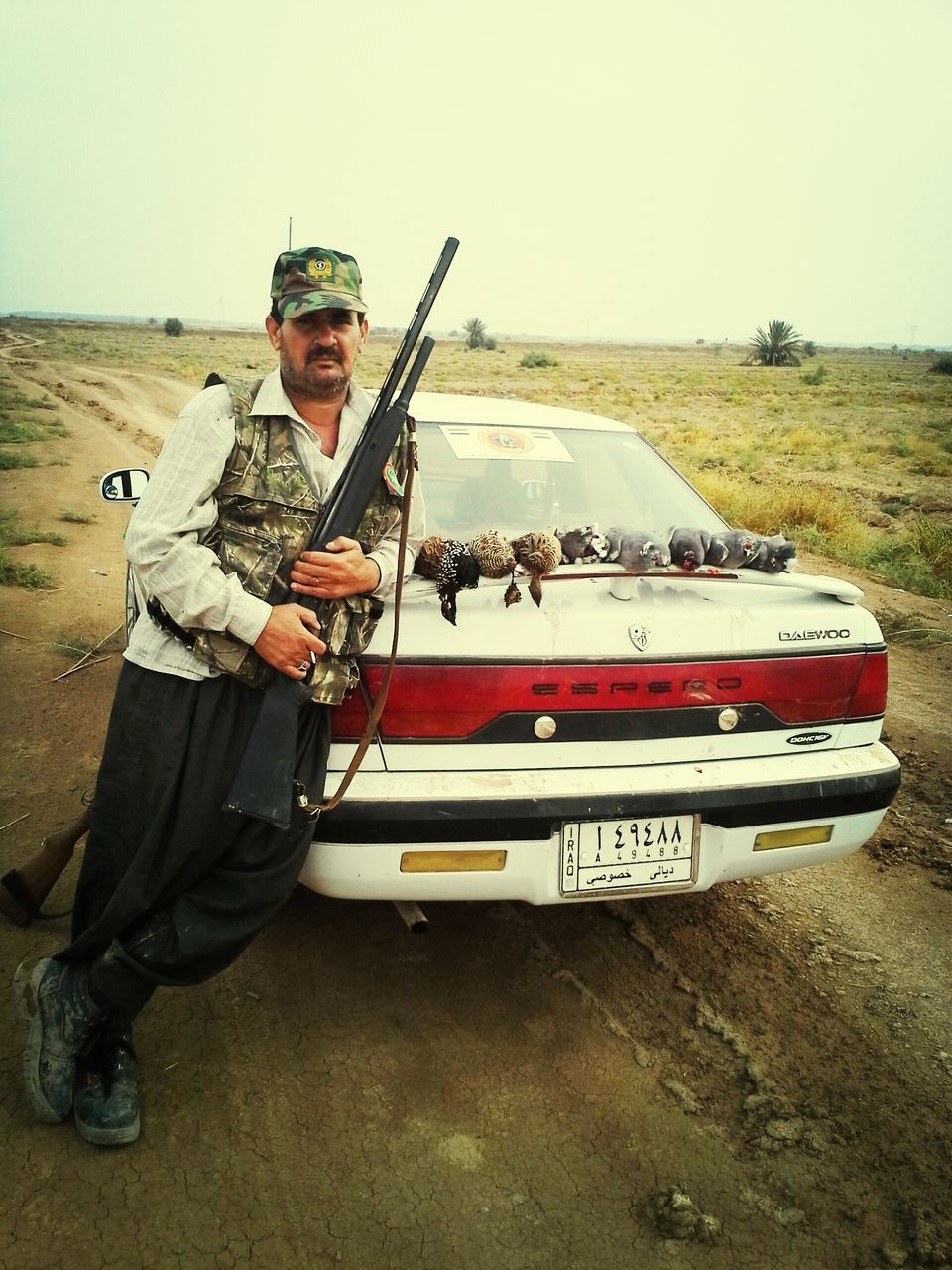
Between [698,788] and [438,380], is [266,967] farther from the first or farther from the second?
[438,380]

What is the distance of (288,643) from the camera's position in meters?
2.05

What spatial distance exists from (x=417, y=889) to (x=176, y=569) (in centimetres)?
98

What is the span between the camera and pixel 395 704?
2320mm

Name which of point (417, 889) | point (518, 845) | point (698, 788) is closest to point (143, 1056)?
point (417, 889)

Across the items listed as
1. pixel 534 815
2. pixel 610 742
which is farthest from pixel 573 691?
pixel 534 815

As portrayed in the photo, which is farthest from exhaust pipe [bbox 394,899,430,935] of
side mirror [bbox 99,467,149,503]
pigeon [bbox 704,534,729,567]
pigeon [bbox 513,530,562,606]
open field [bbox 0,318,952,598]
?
open field [bbox 0,318,952,598]

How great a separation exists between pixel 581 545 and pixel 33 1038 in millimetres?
1890

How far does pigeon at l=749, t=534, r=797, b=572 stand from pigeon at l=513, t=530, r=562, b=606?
2.64 feet

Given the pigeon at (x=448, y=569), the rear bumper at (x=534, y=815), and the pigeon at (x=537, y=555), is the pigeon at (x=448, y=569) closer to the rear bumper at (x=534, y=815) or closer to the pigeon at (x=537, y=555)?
the pigeon at (x=537, y=555)

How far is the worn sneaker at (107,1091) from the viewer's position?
2.11m

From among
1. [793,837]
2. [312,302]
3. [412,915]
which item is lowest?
[412,915]

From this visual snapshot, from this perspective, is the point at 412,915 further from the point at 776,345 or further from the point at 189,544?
the point at 776,345

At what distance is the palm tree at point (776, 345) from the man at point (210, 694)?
48494 mm

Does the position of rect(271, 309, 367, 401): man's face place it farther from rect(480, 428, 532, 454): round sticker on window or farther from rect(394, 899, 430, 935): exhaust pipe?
rect(394, 899, 430, 935): exhaust pipe
